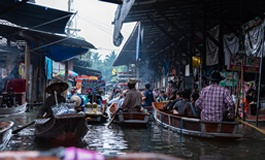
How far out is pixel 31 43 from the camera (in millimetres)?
→ 16375

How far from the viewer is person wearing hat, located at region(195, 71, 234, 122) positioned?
7.12 m

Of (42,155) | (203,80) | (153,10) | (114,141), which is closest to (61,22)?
(153,10)

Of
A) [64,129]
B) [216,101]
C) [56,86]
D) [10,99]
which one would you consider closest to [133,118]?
[56,86]

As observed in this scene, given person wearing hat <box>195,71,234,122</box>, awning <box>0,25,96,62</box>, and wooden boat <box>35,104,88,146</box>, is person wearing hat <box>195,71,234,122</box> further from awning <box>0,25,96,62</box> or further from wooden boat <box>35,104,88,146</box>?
awning <box>0,25,96,62</box>

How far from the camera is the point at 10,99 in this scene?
14.0 metres

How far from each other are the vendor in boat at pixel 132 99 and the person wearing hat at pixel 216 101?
297 centimetres

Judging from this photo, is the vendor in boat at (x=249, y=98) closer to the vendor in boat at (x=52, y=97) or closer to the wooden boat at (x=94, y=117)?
the wooden boat at (x=94, y=117)

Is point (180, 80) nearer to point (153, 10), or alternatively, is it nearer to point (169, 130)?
point (153, 10)

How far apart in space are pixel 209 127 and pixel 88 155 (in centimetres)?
601

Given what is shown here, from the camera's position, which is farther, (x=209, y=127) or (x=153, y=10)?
(x=153, y=10)

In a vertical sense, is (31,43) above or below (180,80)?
above

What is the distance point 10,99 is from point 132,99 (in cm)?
696

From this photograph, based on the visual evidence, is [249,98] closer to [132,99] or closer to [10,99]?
[132,99]

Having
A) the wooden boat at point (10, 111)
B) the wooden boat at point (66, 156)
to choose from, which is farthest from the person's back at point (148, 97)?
the wooden boat at point (66, 156)
